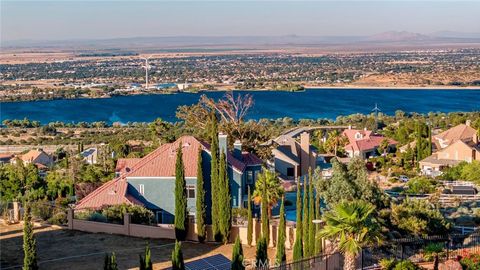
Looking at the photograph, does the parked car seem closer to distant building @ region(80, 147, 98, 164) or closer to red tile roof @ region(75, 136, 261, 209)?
red tile roof @ region(75, 136, 261, 209)

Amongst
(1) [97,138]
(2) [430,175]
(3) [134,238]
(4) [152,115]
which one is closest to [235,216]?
(3) [134,238]

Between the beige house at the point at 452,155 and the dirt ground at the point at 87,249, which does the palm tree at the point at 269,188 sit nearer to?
the dirt ground at the point at 87,249

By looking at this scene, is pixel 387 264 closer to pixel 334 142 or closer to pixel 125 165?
pixel 125 165

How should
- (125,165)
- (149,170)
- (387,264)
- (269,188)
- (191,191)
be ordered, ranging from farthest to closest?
1. (125,165)
2. (149,170)
3. (191,191)
4. (269,188)
5. (387,264)

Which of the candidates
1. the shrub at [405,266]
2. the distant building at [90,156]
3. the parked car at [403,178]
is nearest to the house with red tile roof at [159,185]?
A: the shrub at [405,266]

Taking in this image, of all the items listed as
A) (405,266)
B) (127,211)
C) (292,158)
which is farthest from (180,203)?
(292,158)

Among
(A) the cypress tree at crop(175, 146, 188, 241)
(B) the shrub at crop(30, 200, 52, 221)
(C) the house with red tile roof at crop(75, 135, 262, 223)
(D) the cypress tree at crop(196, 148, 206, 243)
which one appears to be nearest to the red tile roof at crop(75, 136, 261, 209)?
(C) the house with red tile roof at crop(75, 135, 262, 223)
